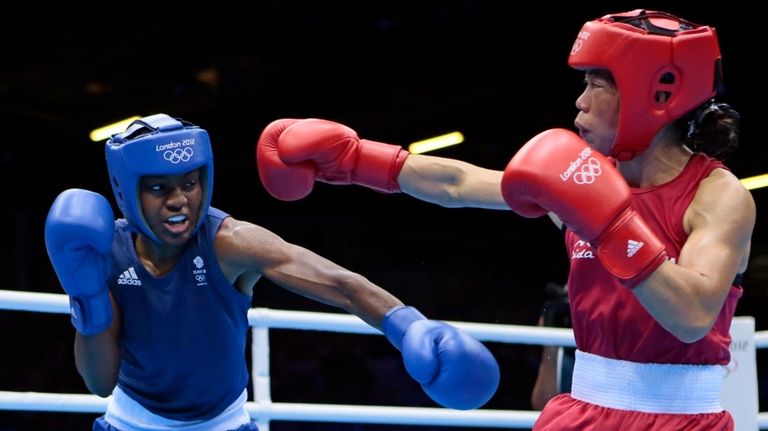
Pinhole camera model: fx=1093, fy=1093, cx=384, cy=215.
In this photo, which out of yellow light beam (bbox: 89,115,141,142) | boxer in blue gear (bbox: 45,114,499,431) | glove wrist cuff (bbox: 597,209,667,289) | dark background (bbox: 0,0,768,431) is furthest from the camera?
yellow light beam (bbox: 89,115,141,142)

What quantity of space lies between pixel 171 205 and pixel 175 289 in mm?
182

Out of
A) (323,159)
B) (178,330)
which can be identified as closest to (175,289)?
(178,330)

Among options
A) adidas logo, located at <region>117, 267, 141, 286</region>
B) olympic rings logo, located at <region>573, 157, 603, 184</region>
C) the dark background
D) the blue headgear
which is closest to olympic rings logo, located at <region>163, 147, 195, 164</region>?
the blue headgear

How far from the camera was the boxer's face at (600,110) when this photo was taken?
1.93 m

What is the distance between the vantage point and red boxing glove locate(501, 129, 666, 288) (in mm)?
1698

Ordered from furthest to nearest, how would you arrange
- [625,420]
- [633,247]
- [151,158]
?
[151,158]
[625,420]
[633,247]

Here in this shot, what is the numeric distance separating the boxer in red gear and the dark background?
5.18 meters

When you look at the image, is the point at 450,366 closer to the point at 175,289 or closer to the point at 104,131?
the point at 175,289

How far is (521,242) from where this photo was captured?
9469 mm

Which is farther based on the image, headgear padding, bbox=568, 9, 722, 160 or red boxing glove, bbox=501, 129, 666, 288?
headgear padding, bbox=568, 9, 722, 160

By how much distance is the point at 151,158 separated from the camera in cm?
220

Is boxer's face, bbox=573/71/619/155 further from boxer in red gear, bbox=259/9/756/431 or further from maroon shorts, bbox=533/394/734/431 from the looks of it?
maroon shorts, bbox=533/394/734/431

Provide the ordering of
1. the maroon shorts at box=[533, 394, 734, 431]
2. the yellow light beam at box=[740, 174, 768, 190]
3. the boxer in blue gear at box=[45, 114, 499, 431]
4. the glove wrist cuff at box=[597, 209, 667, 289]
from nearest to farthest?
the glove wrist cuff at box=[597, 209, 667, 289], the maroon shorts at box=[533, 394, 734, 431], the boxer in blue gear at box=[45, 114, 499, 431], the yellow light beam at box=[740, 174, 768, 190]

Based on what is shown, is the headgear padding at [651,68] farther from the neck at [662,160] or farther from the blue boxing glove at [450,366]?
the blue boxing glove at [450,366]
